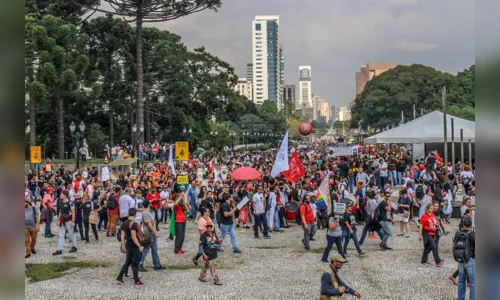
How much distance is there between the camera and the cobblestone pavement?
8703mm

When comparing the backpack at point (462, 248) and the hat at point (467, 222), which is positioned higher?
the hat at point (467, 222)

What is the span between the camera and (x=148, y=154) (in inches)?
1510

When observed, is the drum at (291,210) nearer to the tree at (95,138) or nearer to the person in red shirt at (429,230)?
the person in red shirt at (429,230)

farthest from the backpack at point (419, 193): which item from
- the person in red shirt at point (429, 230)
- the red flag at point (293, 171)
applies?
the person in red shirt at point (429, 230)

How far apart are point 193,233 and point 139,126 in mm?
23318

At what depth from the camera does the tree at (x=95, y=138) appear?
4425 cm

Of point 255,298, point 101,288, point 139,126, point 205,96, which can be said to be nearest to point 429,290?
point 255,298

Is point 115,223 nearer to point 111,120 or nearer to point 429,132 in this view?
point 429,132

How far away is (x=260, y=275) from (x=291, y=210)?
644 cm

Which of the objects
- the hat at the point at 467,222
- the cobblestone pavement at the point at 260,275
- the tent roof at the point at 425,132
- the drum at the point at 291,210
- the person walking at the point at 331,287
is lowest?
the cobblestone pavement at the point at 260,275

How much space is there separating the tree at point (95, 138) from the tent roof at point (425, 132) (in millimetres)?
25304

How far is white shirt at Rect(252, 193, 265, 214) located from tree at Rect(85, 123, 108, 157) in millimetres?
33593
